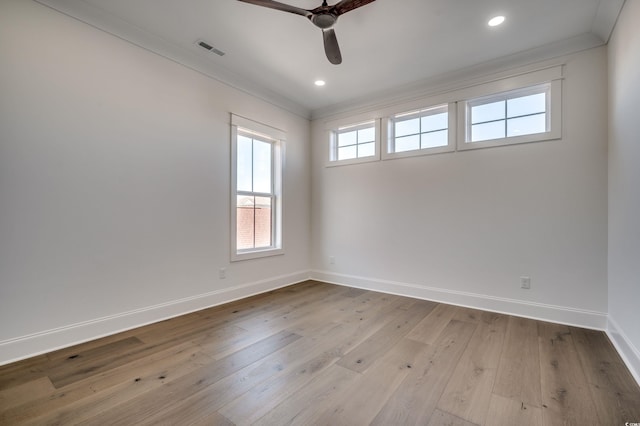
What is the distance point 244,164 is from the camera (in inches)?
152

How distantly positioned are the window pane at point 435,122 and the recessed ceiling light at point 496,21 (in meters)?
1.11

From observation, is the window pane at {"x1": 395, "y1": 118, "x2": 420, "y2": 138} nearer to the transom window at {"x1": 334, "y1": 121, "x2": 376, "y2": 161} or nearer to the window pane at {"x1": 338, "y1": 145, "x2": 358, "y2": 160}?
the transom window at {"x1": 334, "y1": 121, "x2": 376, "y2": 161}

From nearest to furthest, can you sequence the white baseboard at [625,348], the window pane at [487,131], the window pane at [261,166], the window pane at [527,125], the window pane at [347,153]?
the white baseboard at [625,348] → the window pane at [527,125] → the window pane at [487,131] → the window pane at [261,166] → the window pane at [347,153]

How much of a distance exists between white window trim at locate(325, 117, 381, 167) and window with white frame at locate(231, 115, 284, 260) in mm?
814

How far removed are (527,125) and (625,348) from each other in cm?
223

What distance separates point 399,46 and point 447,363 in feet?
9.78

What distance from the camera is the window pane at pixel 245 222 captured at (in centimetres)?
377

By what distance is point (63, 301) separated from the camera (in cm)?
228

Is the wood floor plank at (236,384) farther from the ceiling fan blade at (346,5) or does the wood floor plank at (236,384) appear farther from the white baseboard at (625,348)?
the ceiling fan blade at (346,5)

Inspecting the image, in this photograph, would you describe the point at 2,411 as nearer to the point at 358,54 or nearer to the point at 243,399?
the point at 243,399

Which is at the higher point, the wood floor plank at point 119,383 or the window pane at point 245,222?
the window pane at point 245,222

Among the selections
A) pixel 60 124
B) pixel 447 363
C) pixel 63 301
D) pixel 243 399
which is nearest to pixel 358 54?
pixel 60 124

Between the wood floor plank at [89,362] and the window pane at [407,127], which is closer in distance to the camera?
the wood floor plank at [89,362]

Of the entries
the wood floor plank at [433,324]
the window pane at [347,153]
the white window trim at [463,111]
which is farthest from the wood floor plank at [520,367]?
the window pane at [347,153]
